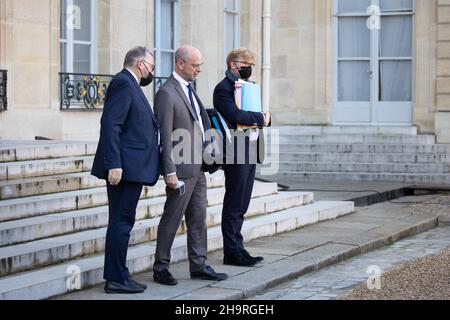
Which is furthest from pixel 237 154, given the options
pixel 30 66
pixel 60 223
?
pixel 30 66

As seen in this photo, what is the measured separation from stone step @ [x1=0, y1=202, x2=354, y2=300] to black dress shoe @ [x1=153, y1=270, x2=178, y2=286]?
1.52 feet

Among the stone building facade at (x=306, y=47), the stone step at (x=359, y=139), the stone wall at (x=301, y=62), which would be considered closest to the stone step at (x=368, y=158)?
the stone step at (x=359, y=139)

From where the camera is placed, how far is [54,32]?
48.2 feet

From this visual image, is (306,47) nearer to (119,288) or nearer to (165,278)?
(165,278)

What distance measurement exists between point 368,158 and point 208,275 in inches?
433

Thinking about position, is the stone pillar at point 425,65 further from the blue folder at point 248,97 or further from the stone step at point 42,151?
the blue folder at point 248,97

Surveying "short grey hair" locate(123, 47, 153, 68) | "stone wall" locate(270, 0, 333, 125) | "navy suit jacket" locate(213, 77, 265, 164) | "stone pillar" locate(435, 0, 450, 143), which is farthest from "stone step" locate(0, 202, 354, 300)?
"stone wall" locate(270, 0, 333, 125)

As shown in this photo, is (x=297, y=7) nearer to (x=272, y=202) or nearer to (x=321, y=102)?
(x=321, y=102)

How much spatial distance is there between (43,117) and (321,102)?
7.92 metres

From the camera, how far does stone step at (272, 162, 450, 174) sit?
18.5 m
